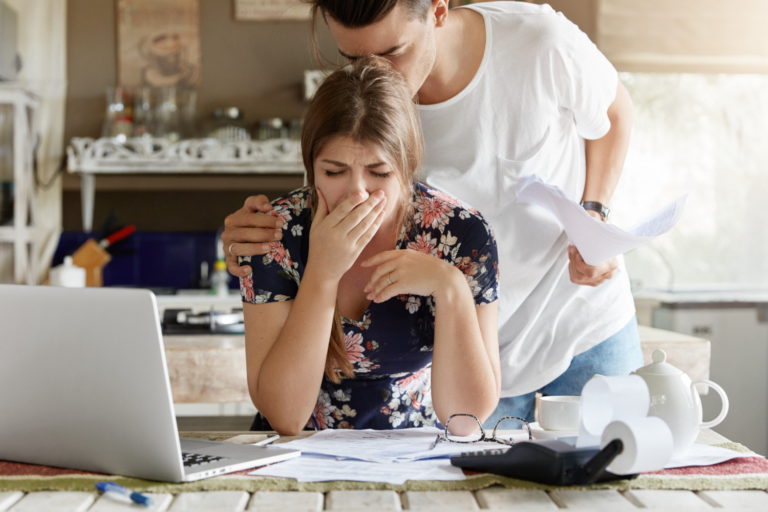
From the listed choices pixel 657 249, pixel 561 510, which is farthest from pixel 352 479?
pixel 657 249

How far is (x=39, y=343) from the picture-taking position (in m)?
0.69

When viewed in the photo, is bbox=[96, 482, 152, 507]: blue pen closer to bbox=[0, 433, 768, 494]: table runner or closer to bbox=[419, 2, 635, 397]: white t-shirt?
bbox=[0, 433, 768, 494]: table runner

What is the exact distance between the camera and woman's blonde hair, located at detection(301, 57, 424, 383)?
1.02 m

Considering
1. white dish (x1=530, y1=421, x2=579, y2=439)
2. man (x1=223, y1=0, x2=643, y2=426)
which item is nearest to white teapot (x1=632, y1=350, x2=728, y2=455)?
white dish (x1=530, y1=421, x2=579, y2=439)

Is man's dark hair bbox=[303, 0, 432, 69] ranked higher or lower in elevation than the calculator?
higher

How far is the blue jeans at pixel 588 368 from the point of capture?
1233mm

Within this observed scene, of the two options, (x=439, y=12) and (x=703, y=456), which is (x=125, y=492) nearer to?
(x=703, y=456)

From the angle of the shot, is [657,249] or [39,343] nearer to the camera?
[39,343]

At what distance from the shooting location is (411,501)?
631mm

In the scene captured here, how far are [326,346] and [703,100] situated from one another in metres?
2.90

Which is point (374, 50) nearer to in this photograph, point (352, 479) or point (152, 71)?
point (352, 479)

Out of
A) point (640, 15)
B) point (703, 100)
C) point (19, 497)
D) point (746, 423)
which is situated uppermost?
point (640, 15)

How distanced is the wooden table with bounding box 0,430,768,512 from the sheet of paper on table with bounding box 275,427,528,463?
118mm

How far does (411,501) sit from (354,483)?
0.23ft
